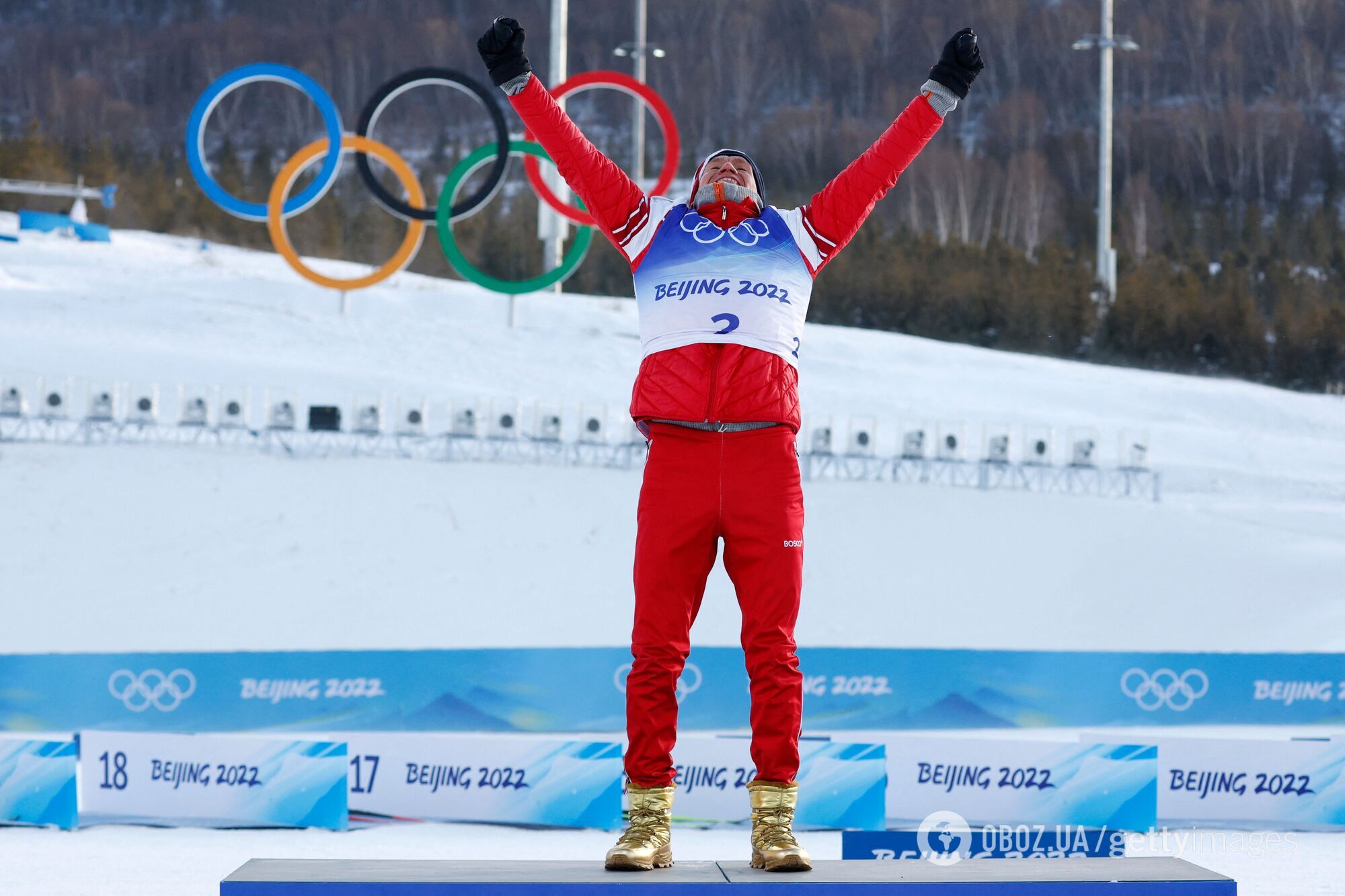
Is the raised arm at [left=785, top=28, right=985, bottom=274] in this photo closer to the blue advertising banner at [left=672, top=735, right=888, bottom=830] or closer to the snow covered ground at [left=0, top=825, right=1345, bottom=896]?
the snow covered ground at [left=0, top=825, right=1345, bottom=896]

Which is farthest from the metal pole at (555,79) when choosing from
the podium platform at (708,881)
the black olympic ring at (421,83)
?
the podium platform at (708,881)

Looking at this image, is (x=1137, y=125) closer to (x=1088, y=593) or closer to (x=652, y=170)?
(x=652, y=170)

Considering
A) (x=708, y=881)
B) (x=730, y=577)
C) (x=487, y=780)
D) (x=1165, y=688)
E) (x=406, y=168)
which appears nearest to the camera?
(x=708, y=881)

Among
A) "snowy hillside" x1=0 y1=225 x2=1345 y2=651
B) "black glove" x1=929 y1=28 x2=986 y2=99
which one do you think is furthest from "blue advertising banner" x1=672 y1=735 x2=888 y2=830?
"snowy hillside" x1=0 y1=225 x2=1345 y2=651

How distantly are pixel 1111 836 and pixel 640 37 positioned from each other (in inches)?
682

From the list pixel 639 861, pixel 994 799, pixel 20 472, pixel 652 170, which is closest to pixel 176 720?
pixel 994 799

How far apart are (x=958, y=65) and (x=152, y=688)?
15.9ft

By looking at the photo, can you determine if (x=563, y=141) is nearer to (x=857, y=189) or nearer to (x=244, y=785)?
(x=857, y=189)

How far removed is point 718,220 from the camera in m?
3.09

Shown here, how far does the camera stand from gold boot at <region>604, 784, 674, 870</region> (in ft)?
8.71

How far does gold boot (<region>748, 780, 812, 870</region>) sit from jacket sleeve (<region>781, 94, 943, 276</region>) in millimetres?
1138

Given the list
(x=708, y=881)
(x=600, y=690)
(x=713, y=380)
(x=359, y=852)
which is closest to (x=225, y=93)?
(x=600, y=690)

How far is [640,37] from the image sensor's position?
770 inches

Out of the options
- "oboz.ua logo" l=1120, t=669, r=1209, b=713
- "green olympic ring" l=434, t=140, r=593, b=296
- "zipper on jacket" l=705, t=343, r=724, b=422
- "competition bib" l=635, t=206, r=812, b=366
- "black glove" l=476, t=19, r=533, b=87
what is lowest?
"oboz.ua logo" l=1120, t=669, r=1209, b=713
